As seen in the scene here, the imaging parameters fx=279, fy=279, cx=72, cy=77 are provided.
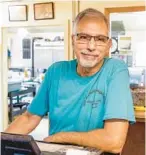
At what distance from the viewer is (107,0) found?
340cm

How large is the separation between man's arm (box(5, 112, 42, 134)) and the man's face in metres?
0.37

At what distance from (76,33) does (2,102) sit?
3.41 m

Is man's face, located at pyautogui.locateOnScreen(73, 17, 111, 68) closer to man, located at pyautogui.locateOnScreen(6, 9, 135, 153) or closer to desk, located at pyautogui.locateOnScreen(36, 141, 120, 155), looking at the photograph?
man, located at pyautogui.locateOnScreen(6, 9, 135, 153)

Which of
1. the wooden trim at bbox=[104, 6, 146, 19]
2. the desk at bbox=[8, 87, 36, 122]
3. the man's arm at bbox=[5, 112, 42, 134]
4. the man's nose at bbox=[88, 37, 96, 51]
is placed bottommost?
the desk at bbox=[8, 87, 36, 122]

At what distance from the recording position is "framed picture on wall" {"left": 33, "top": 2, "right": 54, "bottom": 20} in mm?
3756

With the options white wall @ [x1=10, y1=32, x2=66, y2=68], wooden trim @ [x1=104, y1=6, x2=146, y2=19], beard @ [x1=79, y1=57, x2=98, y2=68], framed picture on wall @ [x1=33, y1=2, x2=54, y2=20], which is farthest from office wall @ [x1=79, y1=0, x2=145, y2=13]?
white wall @ [x1=10, y1=32, x2=66, y2=68]

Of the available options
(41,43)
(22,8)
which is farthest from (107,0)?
(41,43)

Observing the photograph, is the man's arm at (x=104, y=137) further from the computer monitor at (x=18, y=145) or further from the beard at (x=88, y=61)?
the computer monitor at (x=18, y=145)

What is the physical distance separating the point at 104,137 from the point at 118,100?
0.15 metres

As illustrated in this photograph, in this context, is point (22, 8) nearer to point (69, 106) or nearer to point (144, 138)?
point (144, 138)

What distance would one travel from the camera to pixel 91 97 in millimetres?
1104

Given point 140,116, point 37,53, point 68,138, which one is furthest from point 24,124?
point 37,53

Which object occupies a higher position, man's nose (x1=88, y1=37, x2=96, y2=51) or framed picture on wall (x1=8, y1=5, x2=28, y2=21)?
framed picture on wall (x1=8, y1=5, x2=28, y2=21)

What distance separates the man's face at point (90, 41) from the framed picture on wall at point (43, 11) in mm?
2701
